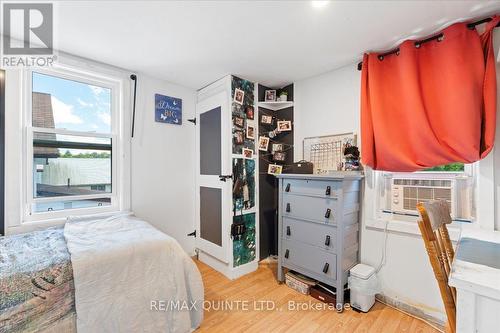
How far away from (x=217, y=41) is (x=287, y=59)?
0.69 m

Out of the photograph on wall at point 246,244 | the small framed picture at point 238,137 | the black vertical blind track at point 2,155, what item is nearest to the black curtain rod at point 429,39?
the small framed picture at point 238,137

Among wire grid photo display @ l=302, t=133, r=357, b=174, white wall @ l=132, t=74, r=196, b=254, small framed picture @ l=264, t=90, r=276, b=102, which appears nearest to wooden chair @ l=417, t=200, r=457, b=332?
wire grid photo display @ l=302, t=133, r=357, b=174

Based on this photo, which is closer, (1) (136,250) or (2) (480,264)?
(2) (480,264)

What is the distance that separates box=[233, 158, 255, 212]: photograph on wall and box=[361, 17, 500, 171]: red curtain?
1225 mm

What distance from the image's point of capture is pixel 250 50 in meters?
1.96

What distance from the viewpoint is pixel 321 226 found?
1968 mm

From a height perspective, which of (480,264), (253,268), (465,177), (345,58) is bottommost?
(253,268)

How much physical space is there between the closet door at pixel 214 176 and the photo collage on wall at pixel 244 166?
88mm

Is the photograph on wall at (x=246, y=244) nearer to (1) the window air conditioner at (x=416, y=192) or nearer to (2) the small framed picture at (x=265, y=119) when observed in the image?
(2) the small framed picture at (x=265, y=119)

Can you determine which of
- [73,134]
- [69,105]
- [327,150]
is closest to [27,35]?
[69,105]

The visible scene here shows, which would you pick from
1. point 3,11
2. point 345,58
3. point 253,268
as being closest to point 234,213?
point 253,268

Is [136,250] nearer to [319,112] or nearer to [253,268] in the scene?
[253,268]

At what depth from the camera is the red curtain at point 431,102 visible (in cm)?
147

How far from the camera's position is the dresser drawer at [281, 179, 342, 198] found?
1878 mm
